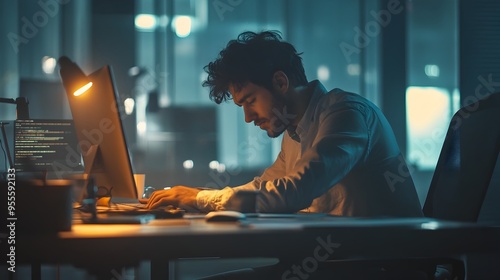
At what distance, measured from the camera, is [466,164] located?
166cm

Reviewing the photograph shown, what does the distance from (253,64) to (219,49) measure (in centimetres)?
521

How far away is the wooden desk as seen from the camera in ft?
3.33

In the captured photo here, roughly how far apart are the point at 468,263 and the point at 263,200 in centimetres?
272

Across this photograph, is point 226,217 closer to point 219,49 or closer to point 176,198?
point 176,198

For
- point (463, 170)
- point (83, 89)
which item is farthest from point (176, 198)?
point (463, 170)

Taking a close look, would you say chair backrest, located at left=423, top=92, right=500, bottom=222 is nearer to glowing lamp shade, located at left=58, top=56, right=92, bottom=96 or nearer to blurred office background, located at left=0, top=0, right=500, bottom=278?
glowing lamp shade, located at left=58, top=56, right=92, bottom=96

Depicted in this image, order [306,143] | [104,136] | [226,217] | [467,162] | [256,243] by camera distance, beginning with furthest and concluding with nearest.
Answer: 1. [306,143]
2. [104,136]
3. [467,162]
4. [226,217]
5. [256,243]

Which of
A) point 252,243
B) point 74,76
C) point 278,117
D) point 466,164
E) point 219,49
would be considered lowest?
point 252,243

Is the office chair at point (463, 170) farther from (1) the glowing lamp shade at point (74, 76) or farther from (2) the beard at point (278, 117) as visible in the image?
(1) the glowing lamp shade at point (74, 76)

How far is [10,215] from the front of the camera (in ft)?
3.76

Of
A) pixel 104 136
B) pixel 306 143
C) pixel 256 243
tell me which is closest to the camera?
pixel 256 243

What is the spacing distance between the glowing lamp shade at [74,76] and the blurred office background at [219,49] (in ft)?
9.67

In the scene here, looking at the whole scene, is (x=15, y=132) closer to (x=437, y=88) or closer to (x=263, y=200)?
(x=263, y=200)

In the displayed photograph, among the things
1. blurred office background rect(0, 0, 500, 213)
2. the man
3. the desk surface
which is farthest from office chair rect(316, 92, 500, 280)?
blurred office background rect(0, 0, 500, 213)
